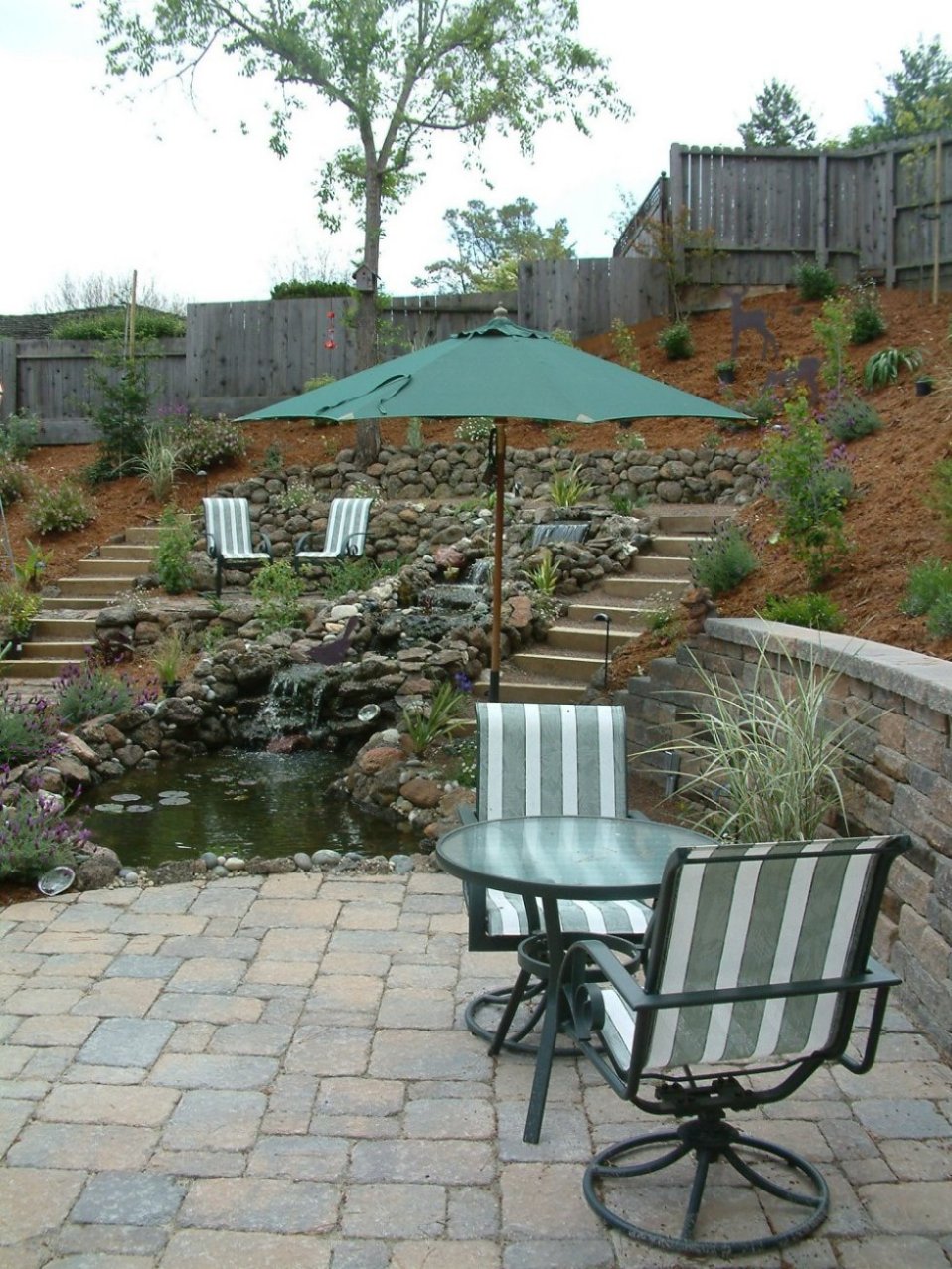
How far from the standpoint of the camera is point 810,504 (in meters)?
6.24

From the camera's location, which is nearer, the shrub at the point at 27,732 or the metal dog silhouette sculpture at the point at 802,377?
the shrub at the point at 27,732

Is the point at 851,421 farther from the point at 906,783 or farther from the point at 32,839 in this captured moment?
the point at 32,839

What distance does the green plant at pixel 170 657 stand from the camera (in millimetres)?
8633

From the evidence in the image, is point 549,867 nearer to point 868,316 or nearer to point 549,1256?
point 549,1256

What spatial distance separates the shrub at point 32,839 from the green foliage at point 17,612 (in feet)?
17.8

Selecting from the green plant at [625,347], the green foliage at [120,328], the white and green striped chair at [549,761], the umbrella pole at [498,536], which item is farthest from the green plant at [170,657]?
the green foliage at [120,328]

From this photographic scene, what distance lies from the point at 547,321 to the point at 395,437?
2504mm

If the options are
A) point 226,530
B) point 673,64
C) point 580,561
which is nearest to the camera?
point 673,64

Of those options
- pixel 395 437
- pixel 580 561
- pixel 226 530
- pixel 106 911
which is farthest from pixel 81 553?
pixel 106 911

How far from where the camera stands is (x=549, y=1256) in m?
2.41

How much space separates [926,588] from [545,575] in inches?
168

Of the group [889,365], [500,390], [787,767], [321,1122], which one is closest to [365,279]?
[889,365]

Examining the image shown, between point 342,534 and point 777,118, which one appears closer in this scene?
point 342,534

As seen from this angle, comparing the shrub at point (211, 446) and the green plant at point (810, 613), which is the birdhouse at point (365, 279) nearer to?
the shrub at point (211, 446)
